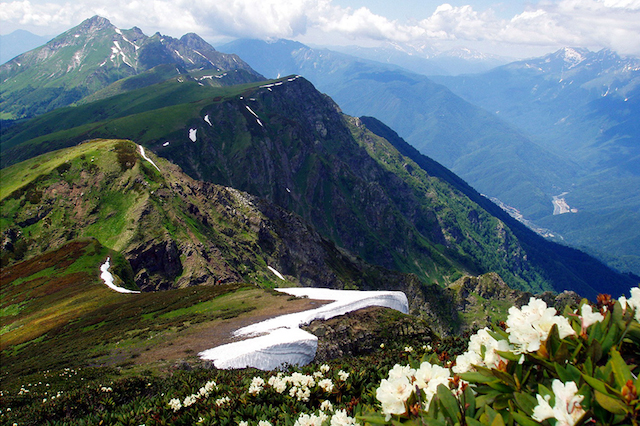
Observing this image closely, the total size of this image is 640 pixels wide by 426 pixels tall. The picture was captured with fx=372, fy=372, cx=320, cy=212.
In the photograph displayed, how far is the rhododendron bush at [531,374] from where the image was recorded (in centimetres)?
399

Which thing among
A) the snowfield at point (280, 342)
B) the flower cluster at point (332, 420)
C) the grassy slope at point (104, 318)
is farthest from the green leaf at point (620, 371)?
the grassy slope at point (104, 318)

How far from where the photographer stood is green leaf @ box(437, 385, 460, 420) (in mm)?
4629

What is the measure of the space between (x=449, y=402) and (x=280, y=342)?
20346mm

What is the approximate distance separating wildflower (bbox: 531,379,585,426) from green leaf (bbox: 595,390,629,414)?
0.19 metres

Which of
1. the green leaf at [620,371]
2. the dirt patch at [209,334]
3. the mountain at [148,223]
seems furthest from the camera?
the mountain at [148,223]

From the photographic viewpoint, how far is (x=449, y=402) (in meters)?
4.68

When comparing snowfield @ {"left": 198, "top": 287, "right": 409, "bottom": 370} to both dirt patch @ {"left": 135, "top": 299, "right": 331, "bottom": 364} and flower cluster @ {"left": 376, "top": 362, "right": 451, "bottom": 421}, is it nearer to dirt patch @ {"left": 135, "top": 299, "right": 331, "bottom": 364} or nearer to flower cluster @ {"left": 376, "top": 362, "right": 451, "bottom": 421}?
dirt patch @ {"left": 135, "top": 299, "right": 331, "bottom": 364}

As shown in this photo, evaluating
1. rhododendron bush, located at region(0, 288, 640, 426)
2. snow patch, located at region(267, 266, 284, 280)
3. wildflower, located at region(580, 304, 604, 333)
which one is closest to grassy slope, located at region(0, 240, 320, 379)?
rhododendron bush, located at region(0, 288, 640, 426)

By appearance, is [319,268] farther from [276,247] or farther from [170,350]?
[170,350]

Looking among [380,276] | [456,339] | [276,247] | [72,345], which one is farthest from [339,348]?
[380,276]

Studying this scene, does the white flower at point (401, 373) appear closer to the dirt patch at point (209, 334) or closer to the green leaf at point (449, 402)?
the green leaf at point (449, 402)

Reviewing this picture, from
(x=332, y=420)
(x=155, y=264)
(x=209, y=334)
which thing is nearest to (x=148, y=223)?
(x=155, y=264)

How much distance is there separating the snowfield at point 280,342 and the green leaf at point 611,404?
55.9ft

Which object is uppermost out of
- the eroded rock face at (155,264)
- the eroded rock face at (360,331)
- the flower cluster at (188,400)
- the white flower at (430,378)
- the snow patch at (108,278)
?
the white flower at (430,378)
